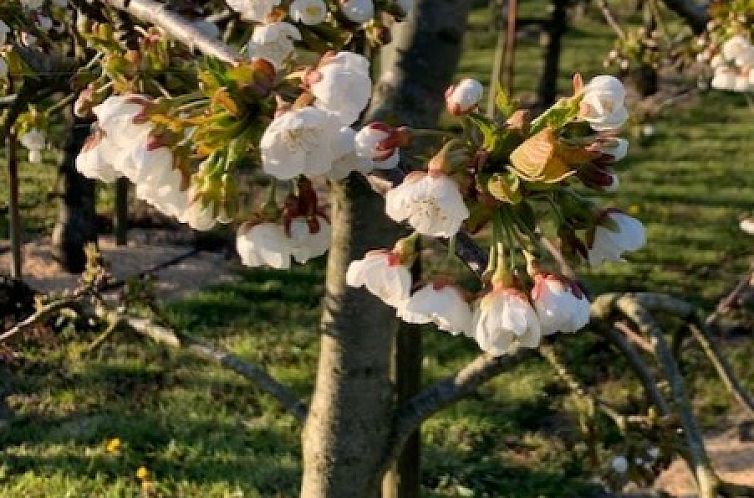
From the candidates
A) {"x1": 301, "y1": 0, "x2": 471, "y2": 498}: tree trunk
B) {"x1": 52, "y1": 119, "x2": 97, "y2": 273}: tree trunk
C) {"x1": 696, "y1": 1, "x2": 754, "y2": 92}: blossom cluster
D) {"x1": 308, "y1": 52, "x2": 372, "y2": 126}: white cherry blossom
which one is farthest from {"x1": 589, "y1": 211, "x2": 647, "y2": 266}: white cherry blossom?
{"x1": 52, "y1": 119, "x2": 97, "y2": 273}: tree trunk

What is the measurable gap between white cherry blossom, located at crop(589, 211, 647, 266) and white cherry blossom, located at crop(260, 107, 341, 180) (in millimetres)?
330

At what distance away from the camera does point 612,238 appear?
3.80 feet

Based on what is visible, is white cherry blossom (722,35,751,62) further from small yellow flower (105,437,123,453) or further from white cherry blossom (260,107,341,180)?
small yellow flower (105,437,123,453)

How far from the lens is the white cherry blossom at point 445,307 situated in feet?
3.68

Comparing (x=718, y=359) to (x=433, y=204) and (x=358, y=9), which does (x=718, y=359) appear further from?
(x=433, y=204)

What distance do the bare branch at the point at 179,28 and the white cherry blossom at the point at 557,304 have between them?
44cm

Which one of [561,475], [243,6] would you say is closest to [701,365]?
[561,475]

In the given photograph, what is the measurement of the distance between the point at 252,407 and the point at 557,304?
3807mm

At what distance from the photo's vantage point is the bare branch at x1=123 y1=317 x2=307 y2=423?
237 cm

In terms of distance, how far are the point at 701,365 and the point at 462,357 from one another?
1.23 metres

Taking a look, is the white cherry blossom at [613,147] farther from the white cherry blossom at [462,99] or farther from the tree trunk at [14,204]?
the tree trunk at [14,204]

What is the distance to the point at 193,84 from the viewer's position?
4.47ft

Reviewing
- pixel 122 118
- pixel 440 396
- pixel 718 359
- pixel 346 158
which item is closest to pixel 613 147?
pixel 346 158

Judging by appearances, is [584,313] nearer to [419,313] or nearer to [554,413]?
[419,313]
